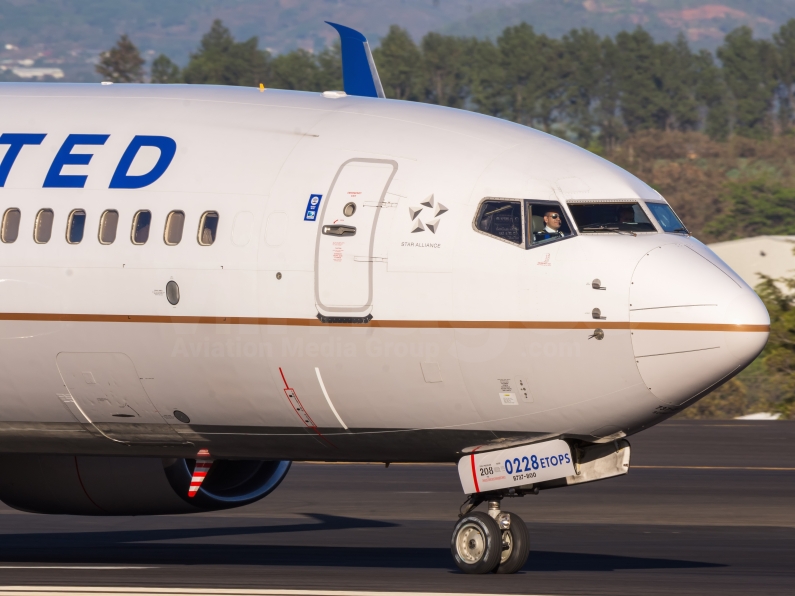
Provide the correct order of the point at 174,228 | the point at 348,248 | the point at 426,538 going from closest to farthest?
the point at 348,248 < the point at 174,228 < the point at 426,538

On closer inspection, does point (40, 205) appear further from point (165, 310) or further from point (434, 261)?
point (434, 261)

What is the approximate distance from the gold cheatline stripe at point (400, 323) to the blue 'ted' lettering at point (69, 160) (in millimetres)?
1560

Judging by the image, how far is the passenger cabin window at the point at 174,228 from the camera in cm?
1708

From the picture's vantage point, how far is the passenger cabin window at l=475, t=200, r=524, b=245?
16.1 metres

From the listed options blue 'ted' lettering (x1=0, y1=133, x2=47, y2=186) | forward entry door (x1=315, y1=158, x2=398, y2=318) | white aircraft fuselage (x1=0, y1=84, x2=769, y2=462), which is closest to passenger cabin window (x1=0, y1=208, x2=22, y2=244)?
white aircraft fuselage (x1=0, y1=84, x2=769, y2=462)

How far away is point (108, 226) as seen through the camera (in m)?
17.4

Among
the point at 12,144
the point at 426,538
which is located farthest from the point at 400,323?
the point at 426,538

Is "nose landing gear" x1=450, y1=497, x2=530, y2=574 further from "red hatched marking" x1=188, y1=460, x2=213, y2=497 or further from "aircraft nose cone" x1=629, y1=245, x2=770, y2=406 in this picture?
"red hatched marking" x1=188, y1=460, x2=213, y2=497

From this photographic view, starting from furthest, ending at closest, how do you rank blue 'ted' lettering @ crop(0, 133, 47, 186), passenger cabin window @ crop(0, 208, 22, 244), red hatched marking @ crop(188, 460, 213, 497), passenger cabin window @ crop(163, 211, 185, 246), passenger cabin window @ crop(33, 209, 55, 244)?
red hatched marking @ crop(188, 460, 213, 497), blue 'ted' lettering @ crop(0, 133, 47, 186), passenger cabin window @ crop(0, 208, 22, 244), passenger cabin window @ crop(33, 209, 55, 244), passenger cabin window @ crop(163, 211, 185, 246)

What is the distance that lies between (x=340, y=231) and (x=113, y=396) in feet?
10.8

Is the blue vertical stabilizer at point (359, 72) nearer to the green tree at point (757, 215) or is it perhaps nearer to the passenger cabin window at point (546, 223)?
the passenger cabin window at point (546, 223)

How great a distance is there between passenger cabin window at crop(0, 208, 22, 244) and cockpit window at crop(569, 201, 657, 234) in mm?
6323

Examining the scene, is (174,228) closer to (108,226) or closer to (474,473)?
(108,226)

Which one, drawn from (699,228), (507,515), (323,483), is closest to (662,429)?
(323,483)
